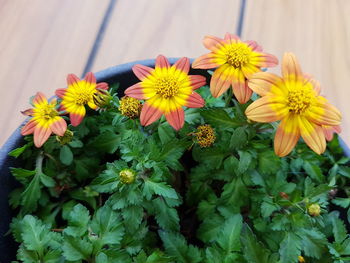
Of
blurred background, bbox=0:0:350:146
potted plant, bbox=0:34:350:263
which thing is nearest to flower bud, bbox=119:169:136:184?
potted plant, bbox=0:34:350:263

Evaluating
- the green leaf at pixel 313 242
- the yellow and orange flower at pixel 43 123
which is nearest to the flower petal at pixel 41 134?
the yellow and orange flower at pixel 43 123

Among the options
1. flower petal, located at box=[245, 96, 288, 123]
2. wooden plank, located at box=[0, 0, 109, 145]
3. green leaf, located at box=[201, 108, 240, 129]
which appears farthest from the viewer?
wooden plank, located at box=[0, 0, 109, 145]

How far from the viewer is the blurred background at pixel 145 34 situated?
0.89m

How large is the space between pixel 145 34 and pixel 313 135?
1.96ft

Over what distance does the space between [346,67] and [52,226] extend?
78cm

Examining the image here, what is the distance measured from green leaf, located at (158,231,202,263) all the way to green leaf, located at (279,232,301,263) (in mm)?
128

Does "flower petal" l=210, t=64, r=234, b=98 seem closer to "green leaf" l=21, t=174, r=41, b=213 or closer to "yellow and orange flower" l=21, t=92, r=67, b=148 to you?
"yellow and orange flower" l=21, t=92, r=67, b=148

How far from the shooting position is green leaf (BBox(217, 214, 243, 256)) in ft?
1.84

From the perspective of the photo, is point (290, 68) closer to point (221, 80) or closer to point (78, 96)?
point (221, 80)

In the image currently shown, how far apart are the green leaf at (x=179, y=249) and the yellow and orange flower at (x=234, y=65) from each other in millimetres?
239

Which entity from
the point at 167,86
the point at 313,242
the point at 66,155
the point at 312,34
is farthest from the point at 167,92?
the point at 312,34

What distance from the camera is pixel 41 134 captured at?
0.55 metres

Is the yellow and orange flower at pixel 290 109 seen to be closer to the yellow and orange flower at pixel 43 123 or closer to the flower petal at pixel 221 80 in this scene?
the flower petal at pixel 221 80

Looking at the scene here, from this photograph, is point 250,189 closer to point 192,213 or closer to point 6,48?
point 192,213
